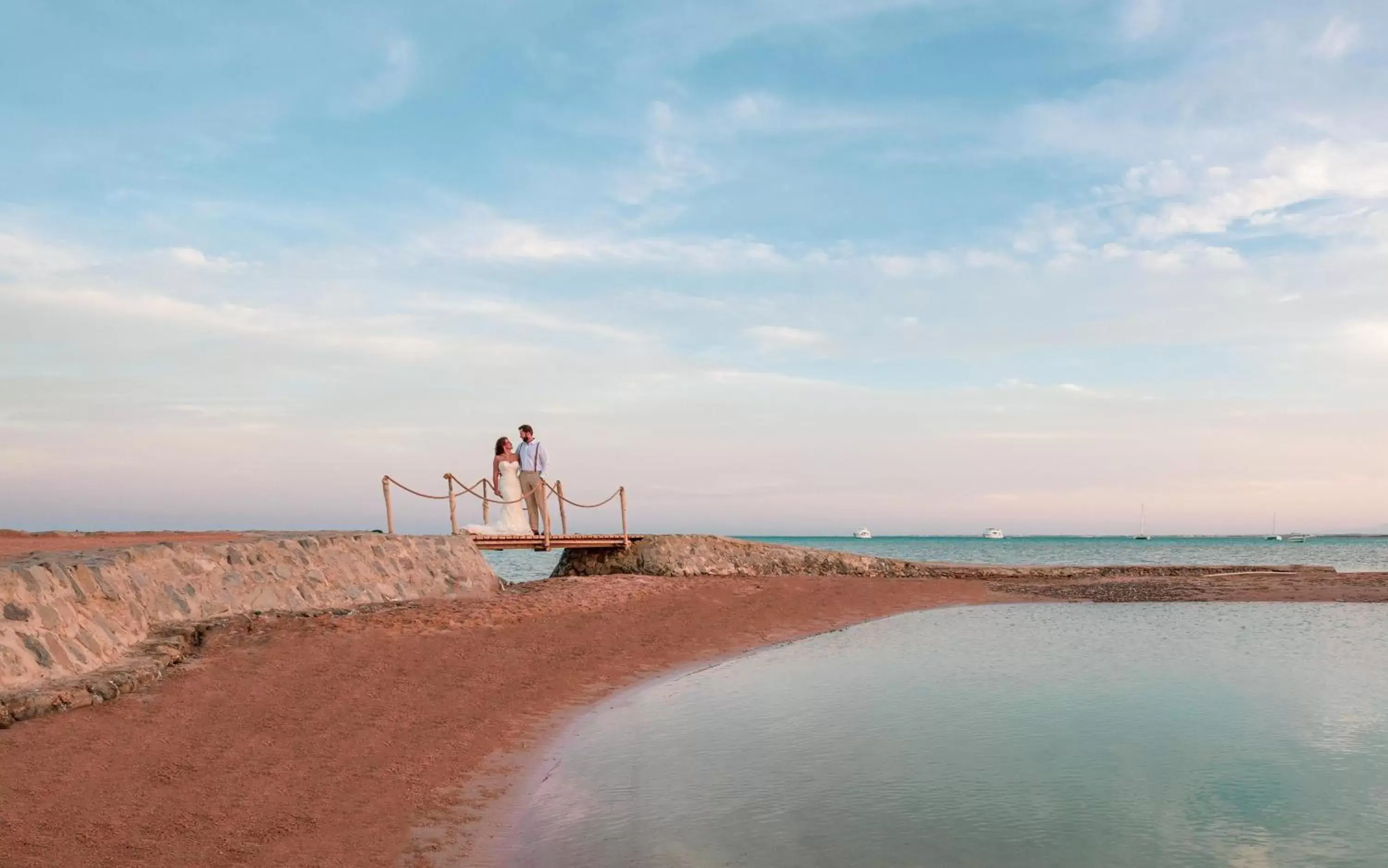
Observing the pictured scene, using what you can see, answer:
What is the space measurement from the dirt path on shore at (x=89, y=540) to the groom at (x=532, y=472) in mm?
7276

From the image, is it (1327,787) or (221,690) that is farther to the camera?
(221,690)

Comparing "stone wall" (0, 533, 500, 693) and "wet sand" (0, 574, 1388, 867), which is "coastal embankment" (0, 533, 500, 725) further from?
"wet sand" (0, 574, 1388, 867)

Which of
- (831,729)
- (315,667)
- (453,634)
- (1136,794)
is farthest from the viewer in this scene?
(453,634)

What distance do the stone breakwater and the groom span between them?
256 centimetres

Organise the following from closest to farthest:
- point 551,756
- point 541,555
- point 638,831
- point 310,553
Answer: point 638,831 < point 551,756 < point 310,553 < point 541,555

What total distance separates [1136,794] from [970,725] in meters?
2.60

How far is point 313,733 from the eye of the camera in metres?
9.12

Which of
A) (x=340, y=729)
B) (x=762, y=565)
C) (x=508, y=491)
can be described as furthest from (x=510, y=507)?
(x=340, y=729)

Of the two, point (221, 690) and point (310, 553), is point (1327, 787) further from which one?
point (310, 553)

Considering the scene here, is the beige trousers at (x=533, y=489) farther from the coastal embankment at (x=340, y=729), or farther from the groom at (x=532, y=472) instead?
the coastal embankment at (x=340, y=729)

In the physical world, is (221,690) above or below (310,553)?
below

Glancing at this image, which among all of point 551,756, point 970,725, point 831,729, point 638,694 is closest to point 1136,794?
point 970,725

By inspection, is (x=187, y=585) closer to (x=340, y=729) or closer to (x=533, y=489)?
(x=340, y=729)

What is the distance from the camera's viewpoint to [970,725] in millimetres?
10125
